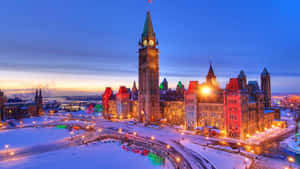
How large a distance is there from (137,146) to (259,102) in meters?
49.5

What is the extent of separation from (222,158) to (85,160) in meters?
33.7

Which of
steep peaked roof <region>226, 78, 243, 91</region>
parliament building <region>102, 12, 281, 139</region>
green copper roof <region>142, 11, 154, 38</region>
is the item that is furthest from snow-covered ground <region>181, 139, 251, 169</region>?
green copper roof <region>142, 11, 154, 38</region>

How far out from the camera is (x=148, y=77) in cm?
9369

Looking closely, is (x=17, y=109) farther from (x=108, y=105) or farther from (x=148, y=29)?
(x=148, y=29)

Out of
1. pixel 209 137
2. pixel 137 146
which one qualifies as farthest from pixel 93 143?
pixel 209 137

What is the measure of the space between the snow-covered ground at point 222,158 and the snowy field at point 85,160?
12.0m

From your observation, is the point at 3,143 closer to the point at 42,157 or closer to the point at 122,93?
the point at 42,157

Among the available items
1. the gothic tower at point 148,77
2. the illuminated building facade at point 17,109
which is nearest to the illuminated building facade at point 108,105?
the gothic tower at point 148,77

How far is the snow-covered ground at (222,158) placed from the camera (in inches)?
1555

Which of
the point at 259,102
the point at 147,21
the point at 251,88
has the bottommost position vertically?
the point at 259,102

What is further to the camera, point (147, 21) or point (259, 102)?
point (147, 21)

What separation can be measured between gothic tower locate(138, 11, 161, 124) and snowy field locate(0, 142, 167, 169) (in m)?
39.9

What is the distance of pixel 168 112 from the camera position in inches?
3824

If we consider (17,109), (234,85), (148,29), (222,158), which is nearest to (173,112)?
(234,85)
